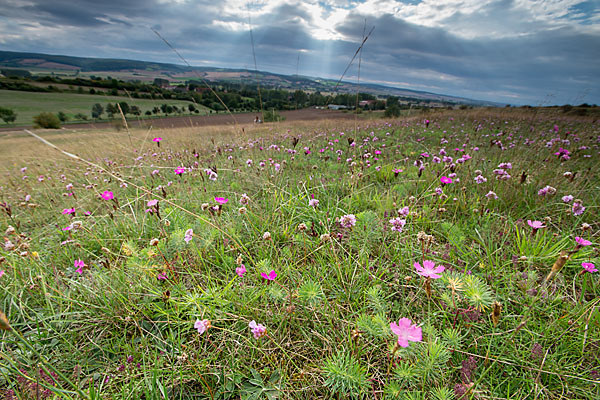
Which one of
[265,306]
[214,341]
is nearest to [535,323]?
[265,306]

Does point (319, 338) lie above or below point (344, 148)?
below

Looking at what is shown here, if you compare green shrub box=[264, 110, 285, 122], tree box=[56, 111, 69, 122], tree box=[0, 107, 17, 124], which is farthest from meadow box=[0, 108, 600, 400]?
tree box=[0, 107, 17, 124]

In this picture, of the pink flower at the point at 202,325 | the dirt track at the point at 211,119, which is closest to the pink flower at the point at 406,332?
the pink flower at the point at 202,325

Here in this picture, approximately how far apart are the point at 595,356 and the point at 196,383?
2.13 meters

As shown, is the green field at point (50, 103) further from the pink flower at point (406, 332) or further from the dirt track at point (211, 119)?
the pink flower at point (406, 332)

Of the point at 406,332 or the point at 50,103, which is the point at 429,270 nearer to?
the point at 406,332

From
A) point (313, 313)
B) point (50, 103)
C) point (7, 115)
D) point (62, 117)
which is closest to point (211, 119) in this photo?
point (313, 313)

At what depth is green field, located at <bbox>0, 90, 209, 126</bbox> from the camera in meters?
51.2

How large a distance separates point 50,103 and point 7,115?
857 centimetres

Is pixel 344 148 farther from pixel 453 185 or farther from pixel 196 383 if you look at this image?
pixel 196 383

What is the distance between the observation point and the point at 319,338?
1477mm

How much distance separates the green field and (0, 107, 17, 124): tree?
0.81m

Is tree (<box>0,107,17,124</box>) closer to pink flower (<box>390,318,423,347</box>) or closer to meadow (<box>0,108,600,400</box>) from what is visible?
meadow (<box>0,108,600,400</box>)

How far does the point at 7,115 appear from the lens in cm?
4991
